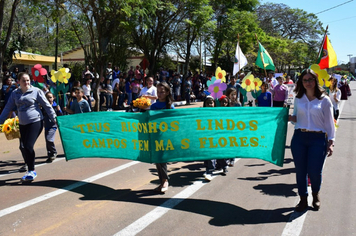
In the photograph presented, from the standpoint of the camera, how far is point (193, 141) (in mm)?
5680

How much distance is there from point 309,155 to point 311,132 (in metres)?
0.31

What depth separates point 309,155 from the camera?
4891mm

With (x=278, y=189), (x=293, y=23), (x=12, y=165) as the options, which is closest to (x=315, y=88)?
(x=278, y=189)

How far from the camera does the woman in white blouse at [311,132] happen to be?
15.9ft

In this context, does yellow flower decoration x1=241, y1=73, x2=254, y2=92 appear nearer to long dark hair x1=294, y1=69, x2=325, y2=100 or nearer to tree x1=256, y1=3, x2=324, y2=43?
long dark hair x1=294, y1=69, x2=325, y2=100

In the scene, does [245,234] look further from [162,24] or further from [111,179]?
[162,24]

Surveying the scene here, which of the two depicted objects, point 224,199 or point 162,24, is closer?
point 224,199

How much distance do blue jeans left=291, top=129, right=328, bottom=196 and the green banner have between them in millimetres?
408

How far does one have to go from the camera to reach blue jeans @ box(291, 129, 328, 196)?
4836 millimetres

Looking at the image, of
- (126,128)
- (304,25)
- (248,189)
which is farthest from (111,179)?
(304,25)

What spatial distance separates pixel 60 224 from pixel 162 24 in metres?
20.0

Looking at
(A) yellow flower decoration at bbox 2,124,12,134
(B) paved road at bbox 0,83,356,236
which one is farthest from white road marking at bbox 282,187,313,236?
(A) yellow flower decoration at bbox 2,124,12,134

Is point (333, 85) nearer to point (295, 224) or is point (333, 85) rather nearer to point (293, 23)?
point (295, 224)

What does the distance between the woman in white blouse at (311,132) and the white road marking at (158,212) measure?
1.71 metres
